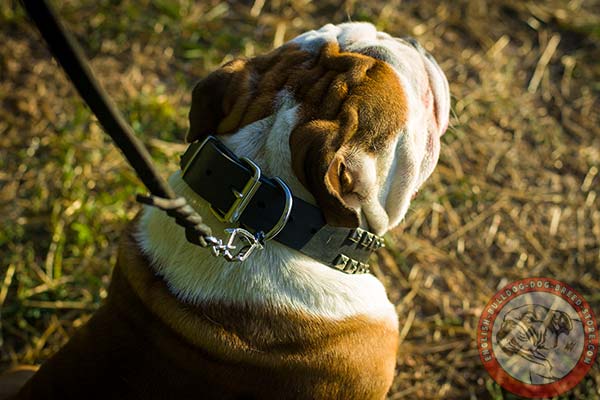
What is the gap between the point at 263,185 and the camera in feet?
7.43

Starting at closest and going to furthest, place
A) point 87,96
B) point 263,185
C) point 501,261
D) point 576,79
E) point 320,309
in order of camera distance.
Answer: point 87,96 < point 263,185 < point 320,309 < point 501,261 < point 576,79

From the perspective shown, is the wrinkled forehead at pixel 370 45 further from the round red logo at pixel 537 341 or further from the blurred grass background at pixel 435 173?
the round red logo at pixel 537 341

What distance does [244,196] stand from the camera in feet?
7.43

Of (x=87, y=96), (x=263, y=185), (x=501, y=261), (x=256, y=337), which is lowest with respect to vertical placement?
(x=501, y=261)

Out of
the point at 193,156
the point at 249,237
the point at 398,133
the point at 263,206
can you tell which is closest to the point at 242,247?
the point at 249,237

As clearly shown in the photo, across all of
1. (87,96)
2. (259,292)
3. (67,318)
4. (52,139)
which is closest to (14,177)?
(52,139)

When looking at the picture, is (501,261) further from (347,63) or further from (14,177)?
(14,177)

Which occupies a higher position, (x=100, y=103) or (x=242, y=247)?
(x=100, y=103)

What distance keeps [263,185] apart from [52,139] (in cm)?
276

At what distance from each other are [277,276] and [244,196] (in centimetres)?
35

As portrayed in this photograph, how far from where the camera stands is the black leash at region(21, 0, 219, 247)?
1.37 meters

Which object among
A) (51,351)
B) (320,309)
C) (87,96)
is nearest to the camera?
(87,96)

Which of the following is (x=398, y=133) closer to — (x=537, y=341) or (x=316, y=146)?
(x=316, y=146)

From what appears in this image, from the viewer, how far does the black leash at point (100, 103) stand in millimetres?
1373
